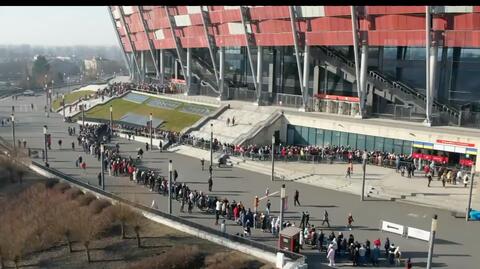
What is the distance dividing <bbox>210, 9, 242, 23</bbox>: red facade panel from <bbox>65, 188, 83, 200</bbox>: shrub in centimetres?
2784

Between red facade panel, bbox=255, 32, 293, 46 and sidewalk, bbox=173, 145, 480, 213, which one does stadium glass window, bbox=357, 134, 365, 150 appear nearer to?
sidewalk, bbox=173, 145, 480, 213

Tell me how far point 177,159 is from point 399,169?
18.1 metres

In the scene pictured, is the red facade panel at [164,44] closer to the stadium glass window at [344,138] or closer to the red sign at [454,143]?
the stadium glass window at [344,138]

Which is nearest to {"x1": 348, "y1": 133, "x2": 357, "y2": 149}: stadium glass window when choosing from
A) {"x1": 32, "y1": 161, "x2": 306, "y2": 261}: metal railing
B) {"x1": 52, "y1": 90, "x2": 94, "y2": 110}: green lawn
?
{"x1": 32, "y1": 161, "x2": 306, "y2": 261}: metal railing

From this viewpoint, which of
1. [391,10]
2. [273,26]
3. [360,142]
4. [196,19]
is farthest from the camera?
[196,19]

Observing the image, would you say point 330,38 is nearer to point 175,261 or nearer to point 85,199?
point 85,199

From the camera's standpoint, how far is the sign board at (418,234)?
23422 millimetres

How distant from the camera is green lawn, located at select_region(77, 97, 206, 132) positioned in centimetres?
5206

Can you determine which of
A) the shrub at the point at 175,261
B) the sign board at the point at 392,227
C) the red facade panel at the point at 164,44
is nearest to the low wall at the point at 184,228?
the shrub at the point at 175,261

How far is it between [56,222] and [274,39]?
31.4 meters

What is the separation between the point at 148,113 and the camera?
5784 centimetres

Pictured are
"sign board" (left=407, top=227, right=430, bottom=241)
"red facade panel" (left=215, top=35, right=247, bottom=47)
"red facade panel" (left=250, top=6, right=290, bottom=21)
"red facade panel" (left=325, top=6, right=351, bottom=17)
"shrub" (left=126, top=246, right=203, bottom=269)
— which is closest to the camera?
"shrub" (left=126, top=246, right=203, bottom=269)

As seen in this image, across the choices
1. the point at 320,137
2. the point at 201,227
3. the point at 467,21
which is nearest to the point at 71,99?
the point at 320,137

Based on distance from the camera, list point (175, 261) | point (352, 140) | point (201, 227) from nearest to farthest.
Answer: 1. point (175, 261)
2. point (201, 227)
3. point (352, 140)
